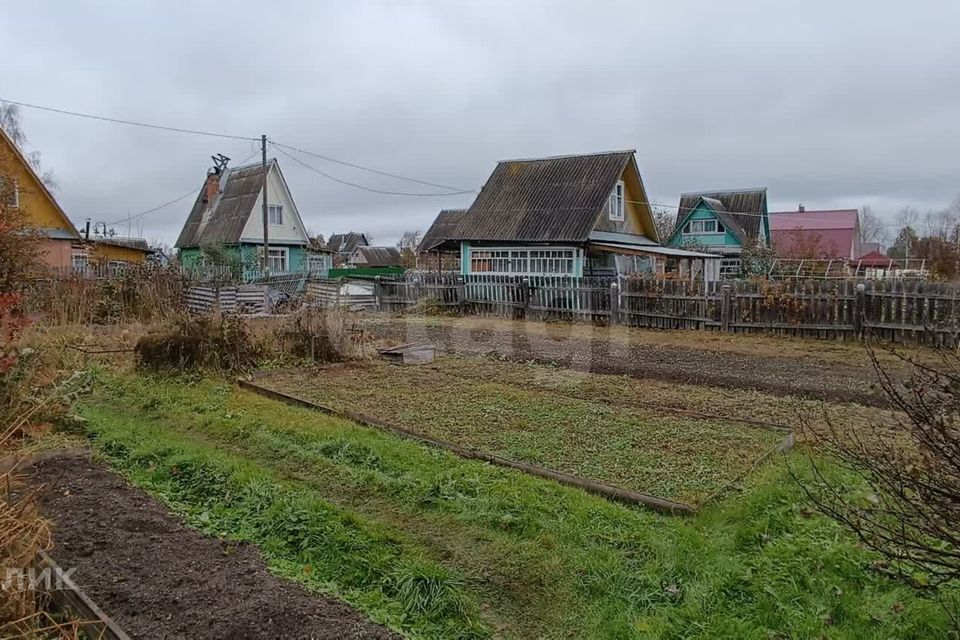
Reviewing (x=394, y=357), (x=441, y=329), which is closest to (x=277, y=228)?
(x=441, y=329)

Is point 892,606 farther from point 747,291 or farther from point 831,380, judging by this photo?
point 747,291

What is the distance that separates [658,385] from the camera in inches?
354

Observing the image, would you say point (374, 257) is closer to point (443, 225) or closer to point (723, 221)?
point (443, 225)

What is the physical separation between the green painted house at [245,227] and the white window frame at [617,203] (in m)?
17.7

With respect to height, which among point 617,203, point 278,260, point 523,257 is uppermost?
point 617,203

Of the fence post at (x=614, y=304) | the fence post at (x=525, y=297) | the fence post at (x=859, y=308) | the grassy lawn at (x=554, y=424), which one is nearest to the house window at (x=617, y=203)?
the fence post at (x=525, y=297)

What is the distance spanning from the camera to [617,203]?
24188 mm

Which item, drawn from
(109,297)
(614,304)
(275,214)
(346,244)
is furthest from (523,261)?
(346,244)

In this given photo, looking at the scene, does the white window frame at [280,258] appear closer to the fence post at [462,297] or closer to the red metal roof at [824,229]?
the fence post at [462,297]

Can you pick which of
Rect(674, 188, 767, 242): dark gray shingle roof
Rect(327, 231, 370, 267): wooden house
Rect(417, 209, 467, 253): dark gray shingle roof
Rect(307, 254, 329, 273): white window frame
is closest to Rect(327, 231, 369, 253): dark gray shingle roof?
Rect(327, 231, 370, 267): wooden house

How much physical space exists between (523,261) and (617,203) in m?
4.54

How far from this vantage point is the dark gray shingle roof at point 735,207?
35656 mm

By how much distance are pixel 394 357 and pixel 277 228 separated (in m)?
26.0

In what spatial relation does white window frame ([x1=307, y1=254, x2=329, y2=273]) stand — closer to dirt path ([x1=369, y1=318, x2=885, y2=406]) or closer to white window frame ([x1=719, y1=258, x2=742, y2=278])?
dirt path ([x1=369, y1=318, x2=885, y2=406])
